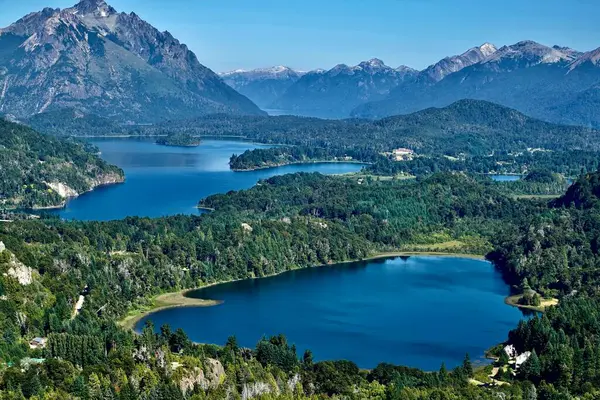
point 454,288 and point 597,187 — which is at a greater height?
point 597,187

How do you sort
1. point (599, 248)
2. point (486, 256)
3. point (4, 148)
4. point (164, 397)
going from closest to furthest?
point (164, 397)
point (599, 248)
point (486, 256)
point (4, 148)

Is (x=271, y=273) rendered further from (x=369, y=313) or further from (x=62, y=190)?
(x=62, y=190)

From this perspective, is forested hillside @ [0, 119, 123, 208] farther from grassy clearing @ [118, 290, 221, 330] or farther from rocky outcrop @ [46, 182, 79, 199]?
grassy clearing @ [118, 290, 221, 330]

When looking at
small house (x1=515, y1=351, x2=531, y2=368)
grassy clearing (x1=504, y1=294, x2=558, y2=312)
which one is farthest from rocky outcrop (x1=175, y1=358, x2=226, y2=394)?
grassy clearing (x1=504, y1=294, x2=558, y2=312)

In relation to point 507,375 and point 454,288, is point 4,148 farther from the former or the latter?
point 507,375

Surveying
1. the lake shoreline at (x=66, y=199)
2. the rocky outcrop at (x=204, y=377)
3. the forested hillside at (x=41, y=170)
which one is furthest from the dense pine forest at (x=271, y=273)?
the forested hillside at (x=41, y=170)

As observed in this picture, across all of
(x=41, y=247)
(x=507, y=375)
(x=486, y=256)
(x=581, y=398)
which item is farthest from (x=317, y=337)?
(x=486, y=256)
